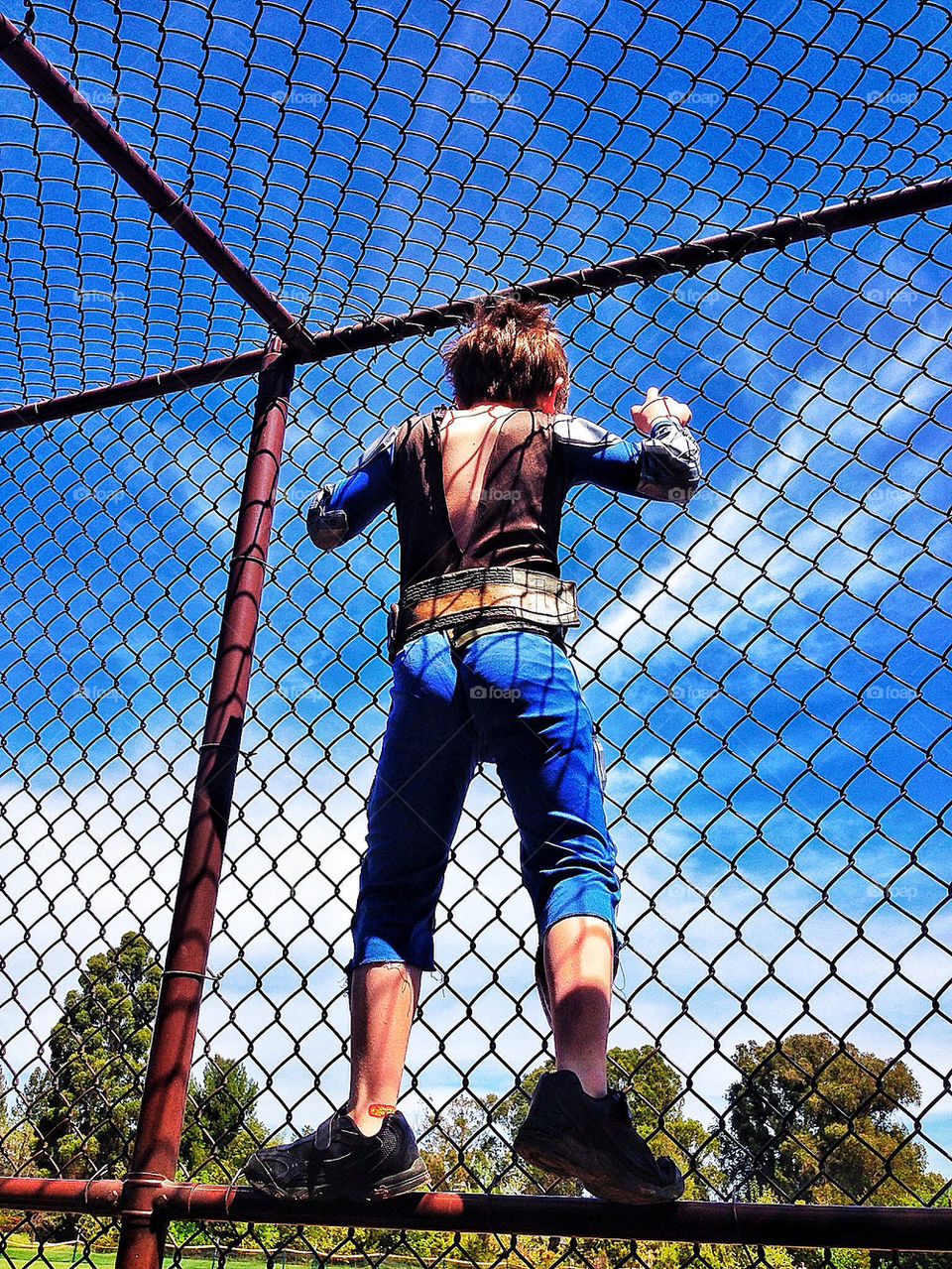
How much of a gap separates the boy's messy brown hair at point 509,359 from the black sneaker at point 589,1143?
1430 mm

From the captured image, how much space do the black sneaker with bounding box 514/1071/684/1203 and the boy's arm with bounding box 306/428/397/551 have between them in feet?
3.88

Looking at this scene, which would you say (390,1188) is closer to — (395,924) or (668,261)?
(395,924)

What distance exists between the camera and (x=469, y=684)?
1679mm

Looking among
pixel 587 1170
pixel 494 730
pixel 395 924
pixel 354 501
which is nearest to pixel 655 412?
pixel 354 501

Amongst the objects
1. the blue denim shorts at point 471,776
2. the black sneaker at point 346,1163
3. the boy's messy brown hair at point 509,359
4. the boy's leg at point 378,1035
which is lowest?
the black sneaker at point 346,1163

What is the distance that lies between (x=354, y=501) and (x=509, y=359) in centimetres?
51

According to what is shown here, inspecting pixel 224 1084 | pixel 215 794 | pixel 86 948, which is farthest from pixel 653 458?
pixel 86 948

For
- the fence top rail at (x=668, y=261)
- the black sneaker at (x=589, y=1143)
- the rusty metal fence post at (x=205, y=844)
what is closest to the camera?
the black sneaker at (x=589, y=1143)

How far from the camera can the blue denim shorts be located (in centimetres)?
155

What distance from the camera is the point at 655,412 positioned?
1940mm

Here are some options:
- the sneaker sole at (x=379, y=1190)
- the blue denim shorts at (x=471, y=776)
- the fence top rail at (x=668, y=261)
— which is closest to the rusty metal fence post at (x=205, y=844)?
the fence top rail at (x=668, y=261)

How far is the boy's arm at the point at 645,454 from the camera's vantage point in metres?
1.81

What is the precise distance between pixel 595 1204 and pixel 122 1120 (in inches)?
1294

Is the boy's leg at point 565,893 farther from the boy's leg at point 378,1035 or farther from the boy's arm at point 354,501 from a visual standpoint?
the boy's arm at point 354,501
